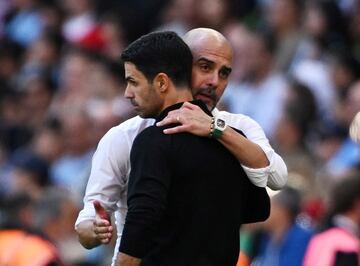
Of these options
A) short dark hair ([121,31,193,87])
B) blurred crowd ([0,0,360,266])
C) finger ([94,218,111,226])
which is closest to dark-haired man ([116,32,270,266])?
short dark hair ([121,31,193,87])

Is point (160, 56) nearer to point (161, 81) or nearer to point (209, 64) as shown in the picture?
point (161, 81)

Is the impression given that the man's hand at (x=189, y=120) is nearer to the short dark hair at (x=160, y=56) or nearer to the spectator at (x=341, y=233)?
the short dark hair at (x=160, y=56)

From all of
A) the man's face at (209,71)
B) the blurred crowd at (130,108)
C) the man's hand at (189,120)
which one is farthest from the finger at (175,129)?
the blurred crowd at (130,108)

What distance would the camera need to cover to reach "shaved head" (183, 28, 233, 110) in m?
5.38

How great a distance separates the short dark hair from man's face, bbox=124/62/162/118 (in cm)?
2

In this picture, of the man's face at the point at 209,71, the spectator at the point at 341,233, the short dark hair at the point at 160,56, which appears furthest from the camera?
the spectator at the point at 341,233

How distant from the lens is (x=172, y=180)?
5.10 metres

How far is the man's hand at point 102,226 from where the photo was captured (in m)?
5.26

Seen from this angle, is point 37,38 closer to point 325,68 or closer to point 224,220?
point 325,68

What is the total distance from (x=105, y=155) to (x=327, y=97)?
5.70m

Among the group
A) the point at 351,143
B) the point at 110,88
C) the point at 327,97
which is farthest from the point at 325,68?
the point at 110,88

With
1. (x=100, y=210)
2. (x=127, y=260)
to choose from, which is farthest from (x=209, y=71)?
(x=127, y=260)

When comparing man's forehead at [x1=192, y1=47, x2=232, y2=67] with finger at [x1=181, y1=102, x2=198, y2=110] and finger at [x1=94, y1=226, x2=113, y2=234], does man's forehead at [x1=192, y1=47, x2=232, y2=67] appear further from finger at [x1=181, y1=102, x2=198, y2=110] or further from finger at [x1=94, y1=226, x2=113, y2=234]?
finger at [x1=94, y1=226, x2=113, y2=234]

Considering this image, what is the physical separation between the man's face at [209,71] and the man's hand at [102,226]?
1.86 feet
